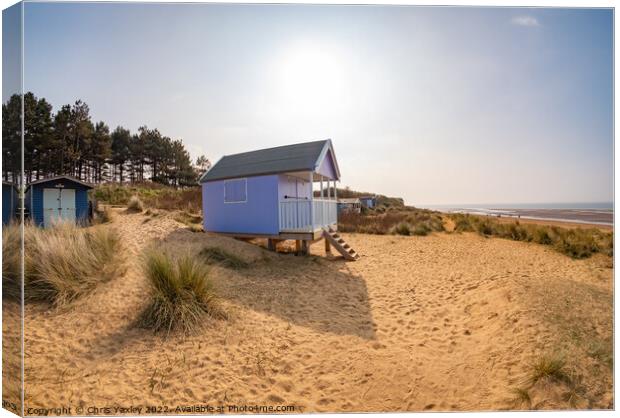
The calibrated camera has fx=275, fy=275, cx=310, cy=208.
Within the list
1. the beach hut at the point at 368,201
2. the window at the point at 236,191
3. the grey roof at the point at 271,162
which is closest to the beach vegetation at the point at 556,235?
the grey roof at the point at 271,162

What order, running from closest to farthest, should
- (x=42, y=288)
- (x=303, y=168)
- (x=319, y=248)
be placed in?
(x=42, y=288) → (x=303, y=168) → (x=319, y=248)

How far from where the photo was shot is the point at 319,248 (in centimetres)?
1264

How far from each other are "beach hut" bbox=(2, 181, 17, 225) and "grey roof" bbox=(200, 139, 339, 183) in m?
6.53

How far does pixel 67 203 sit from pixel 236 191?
295 inches

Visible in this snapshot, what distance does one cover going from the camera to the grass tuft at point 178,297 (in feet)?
12.8

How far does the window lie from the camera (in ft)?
32.9

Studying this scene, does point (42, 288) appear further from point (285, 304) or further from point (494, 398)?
point (494, 398)

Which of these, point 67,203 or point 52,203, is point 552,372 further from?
point 67,203

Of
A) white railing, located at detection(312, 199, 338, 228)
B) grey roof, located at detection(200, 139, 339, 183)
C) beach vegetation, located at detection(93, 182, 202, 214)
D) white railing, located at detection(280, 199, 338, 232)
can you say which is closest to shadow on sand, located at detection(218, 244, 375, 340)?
white railing, located at detection(280, 199, 338, 232)

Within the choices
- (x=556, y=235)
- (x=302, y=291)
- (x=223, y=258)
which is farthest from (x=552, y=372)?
(x=556, y=235)

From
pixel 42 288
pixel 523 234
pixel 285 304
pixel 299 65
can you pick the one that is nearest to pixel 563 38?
pixel 299 65

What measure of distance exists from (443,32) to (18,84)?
497 centimetres

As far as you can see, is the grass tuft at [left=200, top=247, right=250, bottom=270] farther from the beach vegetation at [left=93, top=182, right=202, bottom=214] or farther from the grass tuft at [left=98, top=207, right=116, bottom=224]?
the beach vegetation at [left=93, top=182, right=202, bottom=214]

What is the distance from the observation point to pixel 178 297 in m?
4.13
